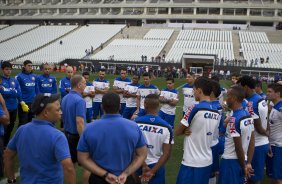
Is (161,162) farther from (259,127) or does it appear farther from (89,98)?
(89,98)

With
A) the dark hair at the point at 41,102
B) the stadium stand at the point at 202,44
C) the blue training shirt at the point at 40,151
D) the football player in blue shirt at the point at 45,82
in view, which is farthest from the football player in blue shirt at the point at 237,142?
the stadium stand at the point at 202,44

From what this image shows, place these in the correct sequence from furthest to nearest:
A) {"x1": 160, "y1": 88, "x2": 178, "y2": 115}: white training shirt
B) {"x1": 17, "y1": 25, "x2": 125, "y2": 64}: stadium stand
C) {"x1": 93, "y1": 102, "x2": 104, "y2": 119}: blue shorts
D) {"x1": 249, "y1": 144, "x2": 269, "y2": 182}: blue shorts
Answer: {"x1": 17, "y1": 25, "x2": 125, "y2": 64}: stadium stand < {"x1": 93, "y1": 102, "x2": 104, "y2": 119}: blue shorts < {"x1": 160, "y1": 88, "x2": 178, "y2": 115}: white training shirt < {"x1": 249, "y1": 144, "x2": 269, "y2": 182}: blue shorts

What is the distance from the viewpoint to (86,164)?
338 cm

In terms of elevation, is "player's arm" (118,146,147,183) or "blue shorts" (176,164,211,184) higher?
"player's arm" (118,146,147,183)

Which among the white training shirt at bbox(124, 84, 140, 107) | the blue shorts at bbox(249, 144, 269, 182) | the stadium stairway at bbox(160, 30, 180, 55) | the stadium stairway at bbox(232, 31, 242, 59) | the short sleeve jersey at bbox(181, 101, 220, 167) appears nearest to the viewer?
the short sleeve jersey at bbox(181, 101, 220, 167)

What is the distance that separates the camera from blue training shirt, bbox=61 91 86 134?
199 inches

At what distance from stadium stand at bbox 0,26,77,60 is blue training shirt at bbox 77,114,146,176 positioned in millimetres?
43330

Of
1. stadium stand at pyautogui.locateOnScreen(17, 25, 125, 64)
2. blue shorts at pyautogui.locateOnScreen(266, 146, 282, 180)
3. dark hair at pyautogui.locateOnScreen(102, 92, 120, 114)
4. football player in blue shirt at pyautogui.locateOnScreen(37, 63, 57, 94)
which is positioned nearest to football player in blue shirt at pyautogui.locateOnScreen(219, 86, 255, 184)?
blue shorts at pyautogui.locateOnScreen(266, 146, 282, 180)

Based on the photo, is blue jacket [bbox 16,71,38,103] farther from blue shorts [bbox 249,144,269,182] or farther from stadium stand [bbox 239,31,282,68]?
stadium stand [bbox 239,31,282,68]

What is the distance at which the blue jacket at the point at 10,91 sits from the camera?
24.9ft

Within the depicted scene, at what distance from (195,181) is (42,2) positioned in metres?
71.9

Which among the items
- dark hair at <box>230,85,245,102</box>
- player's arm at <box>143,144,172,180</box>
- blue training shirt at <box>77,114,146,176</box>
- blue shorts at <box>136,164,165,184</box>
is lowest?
blue shorts at <box>136,164,165,184</box>

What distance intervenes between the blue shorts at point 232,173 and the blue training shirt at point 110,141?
5.61ft

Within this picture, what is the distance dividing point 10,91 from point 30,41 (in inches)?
1847
